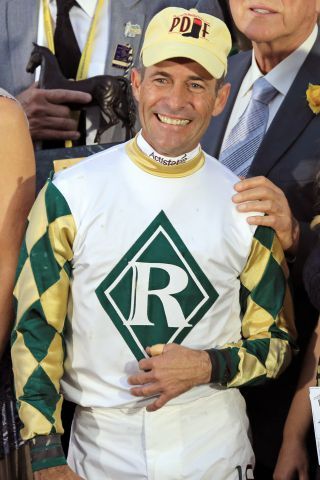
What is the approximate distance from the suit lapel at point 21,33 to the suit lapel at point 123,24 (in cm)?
34

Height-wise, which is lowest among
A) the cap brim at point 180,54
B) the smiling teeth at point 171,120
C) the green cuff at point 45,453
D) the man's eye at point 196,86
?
the green cuff at point 45,453

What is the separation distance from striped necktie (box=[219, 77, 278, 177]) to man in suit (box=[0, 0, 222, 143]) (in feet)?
2.10

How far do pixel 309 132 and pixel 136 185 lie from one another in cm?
86

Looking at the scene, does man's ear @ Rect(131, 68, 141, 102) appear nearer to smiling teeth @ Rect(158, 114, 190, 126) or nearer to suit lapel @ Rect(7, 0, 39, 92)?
smiling teeth @ Rect(158, 114, 190, 126)

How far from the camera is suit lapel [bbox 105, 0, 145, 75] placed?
4020 millimetres

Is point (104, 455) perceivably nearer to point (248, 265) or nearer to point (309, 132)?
point (248, 265)

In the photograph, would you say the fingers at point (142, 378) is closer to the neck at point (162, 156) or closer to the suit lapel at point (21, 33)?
the neck at point (162, 156)

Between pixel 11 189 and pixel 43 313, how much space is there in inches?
17.1

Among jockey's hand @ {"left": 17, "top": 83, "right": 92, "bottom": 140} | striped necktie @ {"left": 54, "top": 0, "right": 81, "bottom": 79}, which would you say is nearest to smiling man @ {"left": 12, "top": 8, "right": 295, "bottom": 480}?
jockey's hand @ {"left": 17, "top": 83, "right": 92, "bottom": 140}

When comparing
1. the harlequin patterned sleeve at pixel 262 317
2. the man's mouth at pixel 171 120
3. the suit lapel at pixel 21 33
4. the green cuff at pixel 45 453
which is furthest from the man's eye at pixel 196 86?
the suit lapel at pixel 21 33

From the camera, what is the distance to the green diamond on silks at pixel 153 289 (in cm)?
263

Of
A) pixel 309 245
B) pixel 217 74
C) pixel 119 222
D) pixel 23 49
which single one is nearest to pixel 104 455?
pixel 119 222

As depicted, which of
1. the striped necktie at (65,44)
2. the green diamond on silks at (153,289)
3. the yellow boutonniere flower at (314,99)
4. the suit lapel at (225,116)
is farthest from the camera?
the striped necktie at (65,44)

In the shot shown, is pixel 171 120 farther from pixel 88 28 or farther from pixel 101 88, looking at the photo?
pixel 88 28
